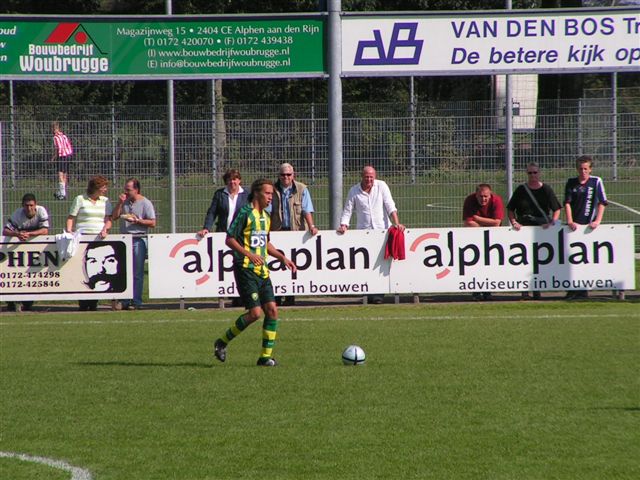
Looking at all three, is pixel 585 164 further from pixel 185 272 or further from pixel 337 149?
pixel 185 272

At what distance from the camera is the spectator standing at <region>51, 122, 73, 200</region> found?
789 inches

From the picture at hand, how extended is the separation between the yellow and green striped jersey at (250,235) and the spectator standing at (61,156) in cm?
902

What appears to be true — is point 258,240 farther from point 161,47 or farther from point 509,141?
point 509,141

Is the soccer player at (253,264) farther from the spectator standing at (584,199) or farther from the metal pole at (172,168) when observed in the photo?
the metal pole at (172,168)

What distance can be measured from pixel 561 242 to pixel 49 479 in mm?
11347

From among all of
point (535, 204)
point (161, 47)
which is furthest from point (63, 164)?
point (535, 204)

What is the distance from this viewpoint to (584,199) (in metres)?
17.5

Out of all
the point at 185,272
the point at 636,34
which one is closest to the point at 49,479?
the point at 185,272

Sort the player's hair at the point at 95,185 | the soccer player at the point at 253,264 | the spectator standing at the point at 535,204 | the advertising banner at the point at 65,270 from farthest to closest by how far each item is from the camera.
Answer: the spectator standing at the point at 535,204, the player's hair at the point at 95,185, the advertising banner at the point at 65,270, the soccer player at the point at 253,264

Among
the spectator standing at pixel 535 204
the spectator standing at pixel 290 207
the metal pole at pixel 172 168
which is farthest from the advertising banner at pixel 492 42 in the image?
the metal pole at pixel 172 168

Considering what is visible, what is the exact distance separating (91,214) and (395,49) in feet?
17.6

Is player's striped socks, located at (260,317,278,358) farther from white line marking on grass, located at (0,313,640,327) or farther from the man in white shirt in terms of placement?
the man in white shirt

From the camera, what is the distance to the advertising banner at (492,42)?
18500 mm

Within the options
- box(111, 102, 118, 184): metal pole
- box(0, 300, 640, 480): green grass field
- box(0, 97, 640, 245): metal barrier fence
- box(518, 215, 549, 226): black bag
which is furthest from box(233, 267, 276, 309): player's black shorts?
box(111, 102, 118, 184): metal pole
